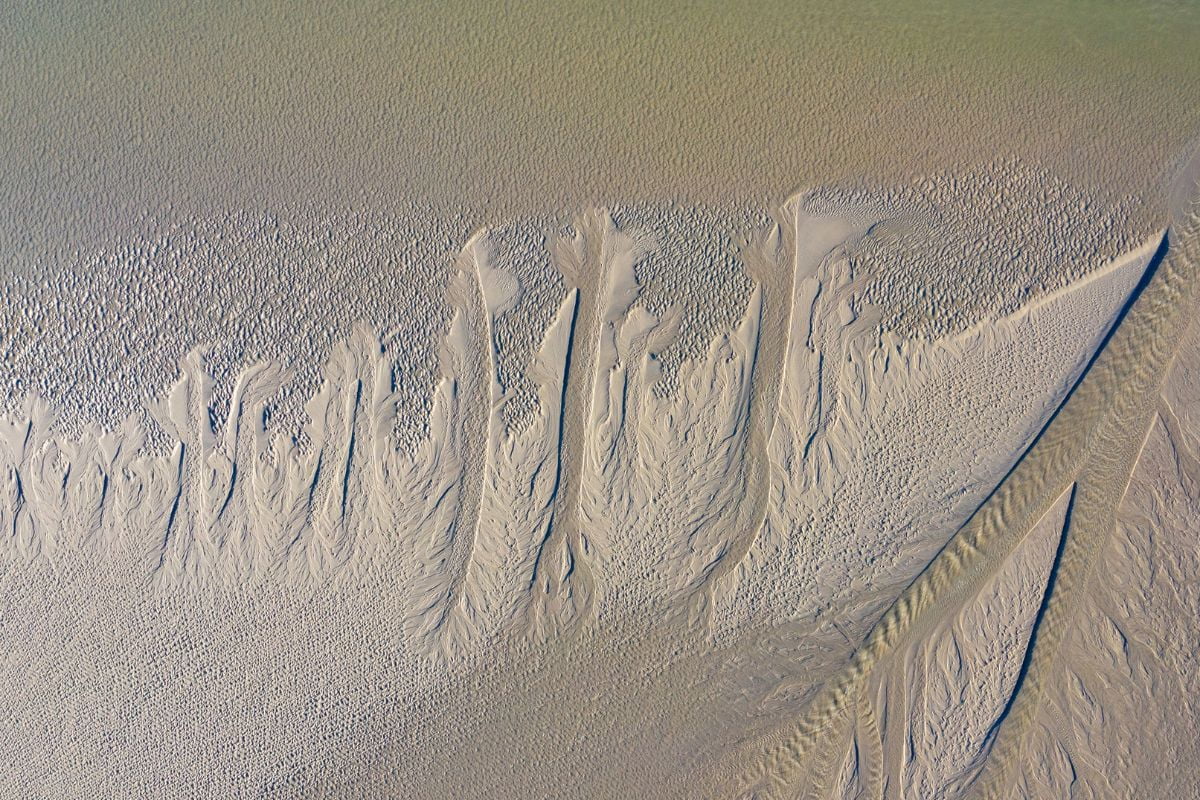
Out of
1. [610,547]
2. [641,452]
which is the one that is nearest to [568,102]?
[641,452]

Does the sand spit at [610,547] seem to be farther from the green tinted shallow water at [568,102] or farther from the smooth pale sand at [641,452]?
the green tinted shallow water at [568,102]

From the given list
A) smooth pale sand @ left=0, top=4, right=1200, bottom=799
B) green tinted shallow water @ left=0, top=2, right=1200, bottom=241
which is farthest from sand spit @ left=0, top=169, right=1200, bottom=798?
green tinted shallow water @ left=0, top=2, right=1200, bottom=241

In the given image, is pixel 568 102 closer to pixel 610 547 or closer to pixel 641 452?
pixel 641 452

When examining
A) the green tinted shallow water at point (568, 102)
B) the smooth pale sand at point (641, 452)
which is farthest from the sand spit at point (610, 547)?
the green tinted shallow water at point (568, 102)

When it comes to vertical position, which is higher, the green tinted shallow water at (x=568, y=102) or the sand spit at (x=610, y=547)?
the green tinted shallow water at (x=568, y=102)

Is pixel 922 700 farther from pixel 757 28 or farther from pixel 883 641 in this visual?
pixel 757 28

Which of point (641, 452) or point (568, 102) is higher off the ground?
point (568, 102)
